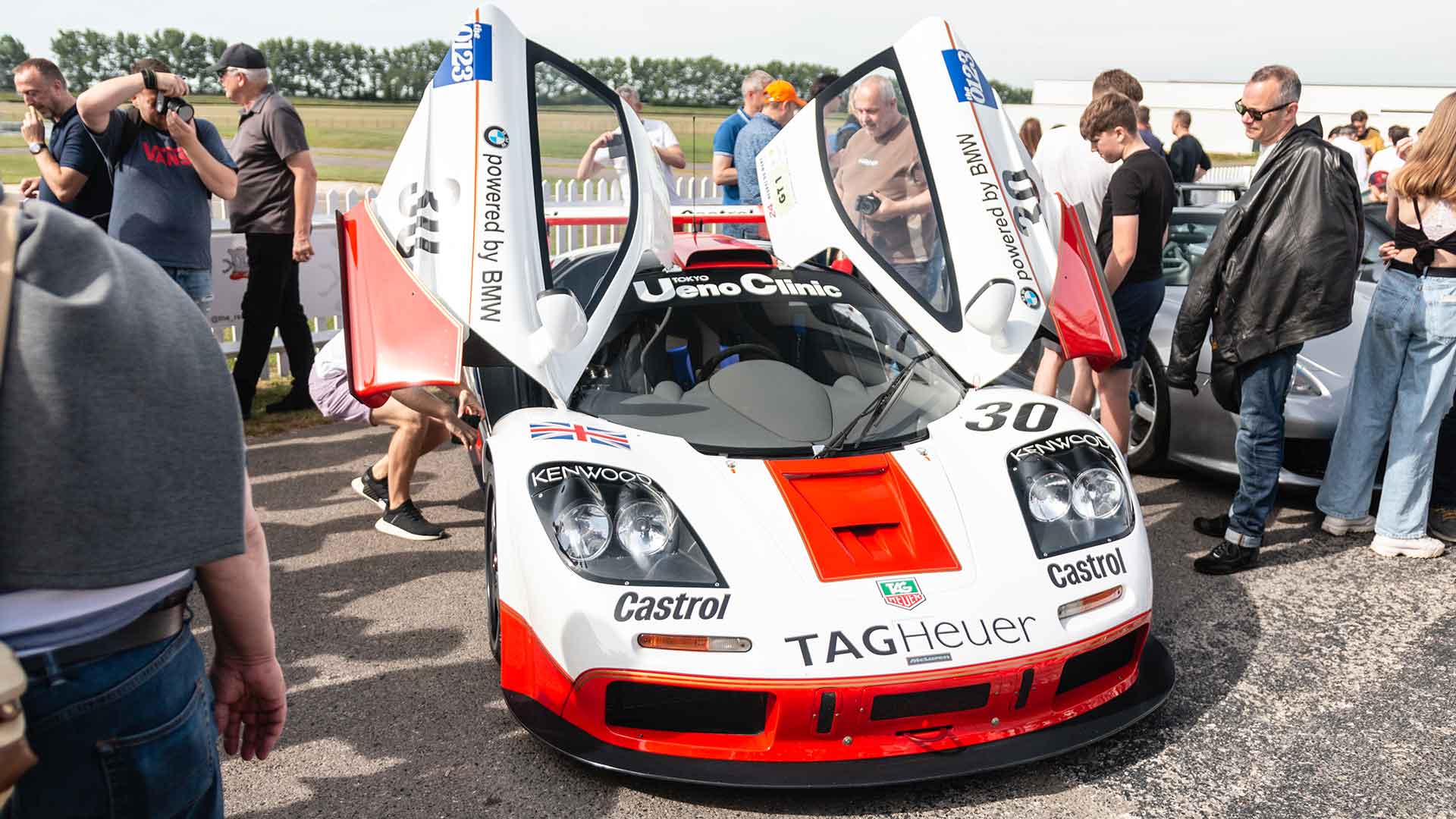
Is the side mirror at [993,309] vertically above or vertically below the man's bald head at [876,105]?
below

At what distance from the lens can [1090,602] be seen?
306cm

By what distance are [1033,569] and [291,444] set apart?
4.46 m

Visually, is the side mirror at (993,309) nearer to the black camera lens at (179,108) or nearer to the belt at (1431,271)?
the belt at (1431,271)

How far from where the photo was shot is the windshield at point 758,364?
11.8ft

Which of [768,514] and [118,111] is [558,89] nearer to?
[768,514]

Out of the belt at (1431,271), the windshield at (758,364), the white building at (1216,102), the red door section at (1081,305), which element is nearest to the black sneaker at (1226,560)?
the red door section at (1081,305)

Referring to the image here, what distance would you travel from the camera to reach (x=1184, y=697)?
346 cm

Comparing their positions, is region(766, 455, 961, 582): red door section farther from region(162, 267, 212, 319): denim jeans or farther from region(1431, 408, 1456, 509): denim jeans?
region(162, 267, 212, 319): denim jeans

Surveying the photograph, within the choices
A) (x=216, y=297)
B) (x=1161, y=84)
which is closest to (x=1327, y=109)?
(x=1161, y=84)

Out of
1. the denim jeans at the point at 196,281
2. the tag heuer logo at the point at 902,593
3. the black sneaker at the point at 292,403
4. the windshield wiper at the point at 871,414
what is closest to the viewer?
the tag heuer logo at the point at 902,593

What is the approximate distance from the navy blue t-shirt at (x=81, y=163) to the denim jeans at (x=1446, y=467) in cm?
623

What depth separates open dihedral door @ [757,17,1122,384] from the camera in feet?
13.2

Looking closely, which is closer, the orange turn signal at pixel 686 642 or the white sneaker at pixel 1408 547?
the orange turn signal at pixel 686 642

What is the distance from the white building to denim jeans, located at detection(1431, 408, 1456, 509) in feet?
136
